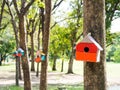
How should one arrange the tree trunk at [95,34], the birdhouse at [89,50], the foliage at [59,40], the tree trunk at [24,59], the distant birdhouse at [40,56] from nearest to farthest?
the birdhouse at [89,50]
the tree trunk at [95,34]
the distant birdhouse at [40,56]
the tree trunk at [24,59]
the foliage at [59,40]

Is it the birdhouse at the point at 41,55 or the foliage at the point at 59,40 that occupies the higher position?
the foliage at the point at 59,40

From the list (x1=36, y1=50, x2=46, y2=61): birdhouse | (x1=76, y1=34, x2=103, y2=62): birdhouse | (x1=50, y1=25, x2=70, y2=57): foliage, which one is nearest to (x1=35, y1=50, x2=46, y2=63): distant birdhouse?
(x1=36, y1=50, x2=46, y2=61): birdhouse

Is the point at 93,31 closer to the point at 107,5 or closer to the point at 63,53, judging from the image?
the point at 107,5

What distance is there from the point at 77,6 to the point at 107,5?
10.3 metres

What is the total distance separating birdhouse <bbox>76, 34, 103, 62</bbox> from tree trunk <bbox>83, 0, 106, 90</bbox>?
0.33 feet

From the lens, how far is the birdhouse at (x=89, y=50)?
4793mm

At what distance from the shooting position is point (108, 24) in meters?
21.6

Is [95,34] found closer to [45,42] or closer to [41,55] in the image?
[41,55]

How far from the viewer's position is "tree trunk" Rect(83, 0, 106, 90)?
16.1ft

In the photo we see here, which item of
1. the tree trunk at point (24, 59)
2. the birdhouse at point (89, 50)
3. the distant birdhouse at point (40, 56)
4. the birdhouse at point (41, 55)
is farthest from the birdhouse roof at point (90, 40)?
the tree trunk at point (24, 59)

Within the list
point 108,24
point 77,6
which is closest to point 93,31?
point 108,24

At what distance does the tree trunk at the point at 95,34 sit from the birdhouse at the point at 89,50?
0.10 metres

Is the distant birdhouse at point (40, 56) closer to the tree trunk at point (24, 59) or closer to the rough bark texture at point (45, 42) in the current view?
the rough bark texture at point (45, 42)

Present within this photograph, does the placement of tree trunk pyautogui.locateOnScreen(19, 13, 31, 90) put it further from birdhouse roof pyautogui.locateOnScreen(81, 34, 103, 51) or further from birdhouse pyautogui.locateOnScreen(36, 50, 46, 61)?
birdhouse roof pyautogui.locateOnScreen(81, 34, 103, 51)
